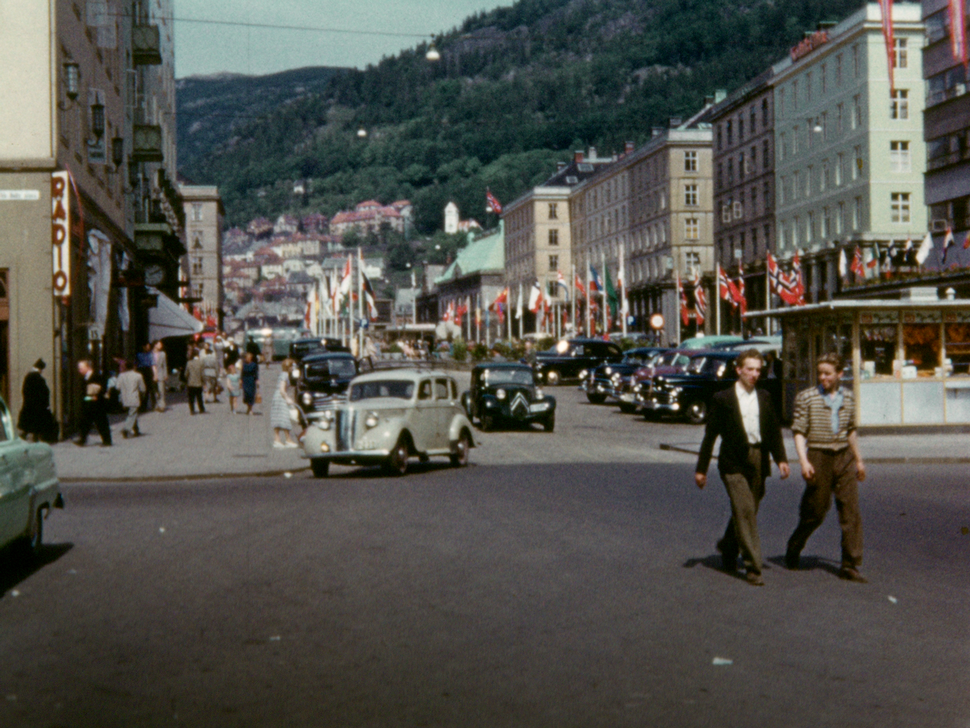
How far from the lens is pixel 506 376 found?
32000 mm

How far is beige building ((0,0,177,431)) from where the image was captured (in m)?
26.3

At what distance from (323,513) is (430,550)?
3.35m

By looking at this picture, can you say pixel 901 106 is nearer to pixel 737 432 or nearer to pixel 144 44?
pixel 144 44

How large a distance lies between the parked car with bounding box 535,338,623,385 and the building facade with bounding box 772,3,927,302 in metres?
23.0

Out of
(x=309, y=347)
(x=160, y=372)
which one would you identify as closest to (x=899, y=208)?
(x=309, y=347)

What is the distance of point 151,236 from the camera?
153 ft

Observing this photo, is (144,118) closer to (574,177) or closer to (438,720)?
(438,720)

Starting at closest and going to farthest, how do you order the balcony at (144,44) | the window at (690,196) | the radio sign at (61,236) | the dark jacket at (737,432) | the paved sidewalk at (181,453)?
the dark jacket at (737,432), the paved sidewalk at (181,453), the radio sign at (61,236), the balcony at (144,44), the window at (690,196)

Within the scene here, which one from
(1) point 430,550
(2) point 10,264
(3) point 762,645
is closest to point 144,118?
(2) point 10,264

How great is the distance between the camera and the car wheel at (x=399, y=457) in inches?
789

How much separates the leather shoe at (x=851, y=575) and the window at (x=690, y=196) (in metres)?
95.2

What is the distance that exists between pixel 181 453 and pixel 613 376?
1979 cm

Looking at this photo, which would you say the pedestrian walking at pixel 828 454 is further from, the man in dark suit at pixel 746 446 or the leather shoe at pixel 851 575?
the man in dark suit at pixel 746 446

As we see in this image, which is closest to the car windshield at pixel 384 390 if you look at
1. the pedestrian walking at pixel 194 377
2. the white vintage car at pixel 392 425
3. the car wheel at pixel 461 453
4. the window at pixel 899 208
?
the white vintage car at pixel 392 425
